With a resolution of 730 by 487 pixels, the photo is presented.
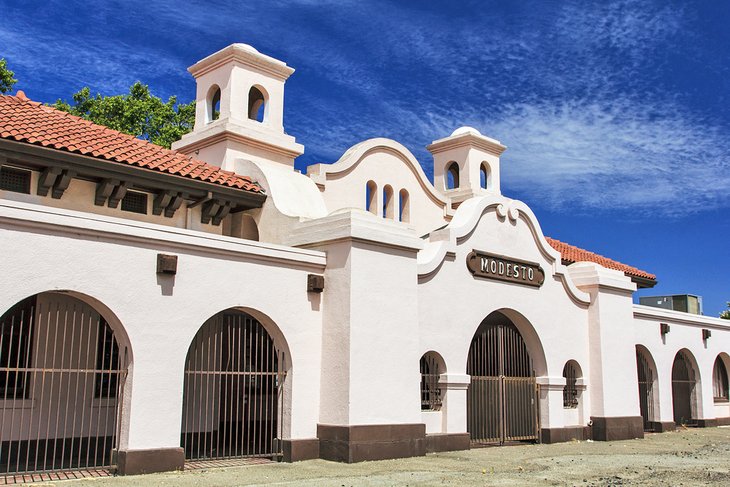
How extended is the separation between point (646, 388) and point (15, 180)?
18.1 meters

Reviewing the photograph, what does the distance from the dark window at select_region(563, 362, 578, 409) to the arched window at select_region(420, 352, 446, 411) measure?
4.94 meters

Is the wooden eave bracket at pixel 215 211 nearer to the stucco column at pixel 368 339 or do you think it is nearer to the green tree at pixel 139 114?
the stucco column at pixel 368 339

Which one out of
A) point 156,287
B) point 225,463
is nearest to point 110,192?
point 156,287

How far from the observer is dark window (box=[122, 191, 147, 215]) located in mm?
14690

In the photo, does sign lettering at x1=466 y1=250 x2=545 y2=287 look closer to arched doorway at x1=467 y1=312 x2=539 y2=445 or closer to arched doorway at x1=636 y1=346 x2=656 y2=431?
arched doorway at x1=467 y1=312 x2=539 y2=445

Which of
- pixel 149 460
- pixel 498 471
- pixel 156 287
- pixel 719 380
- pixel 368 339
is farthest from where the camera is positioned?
pixel 719 380

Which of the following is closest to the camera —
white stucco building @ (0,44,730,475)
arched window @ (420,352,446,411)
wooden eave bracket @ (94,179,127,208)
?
white stucco building @ (0,44,730,475)

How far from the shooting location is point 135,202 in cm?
1484

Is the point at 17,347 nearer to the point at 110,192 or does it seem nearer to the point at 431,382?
the point at 110,192

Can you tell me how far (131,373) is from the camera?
11453 millimetres

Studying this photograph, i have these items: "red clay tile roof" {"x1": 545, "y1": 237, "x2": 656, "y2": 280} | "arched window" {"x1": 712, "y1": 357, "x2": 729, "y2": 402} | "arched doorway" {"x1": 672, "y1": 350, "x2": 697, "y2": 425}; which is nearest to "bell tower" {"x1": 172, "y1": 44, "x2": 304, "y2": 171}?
"red clay tile roof" {"x1": 545, "y1": 237, "x2": 656, "y2": 280}

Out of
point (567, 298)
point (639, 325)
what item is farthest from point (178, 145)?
point (639, 325)

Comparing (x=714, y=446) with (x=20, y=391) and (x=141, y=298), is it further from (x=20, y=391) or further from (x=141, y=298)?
(x=20, y=391)

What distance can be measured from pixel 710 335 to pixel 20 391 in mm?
21319
